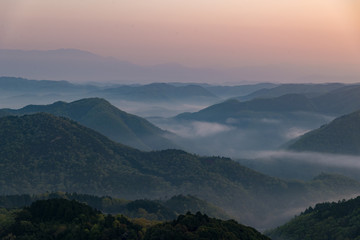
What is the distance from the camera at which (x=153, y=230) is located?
110375 mm

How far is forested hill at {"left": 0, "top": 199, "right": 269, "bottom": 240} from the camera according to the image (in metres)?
108

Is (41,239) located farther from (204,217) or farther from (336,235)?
(336,235)

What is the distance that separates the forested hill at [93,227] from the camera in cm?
10789

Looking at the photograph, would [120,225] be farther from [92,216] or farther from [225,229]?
[225,229]

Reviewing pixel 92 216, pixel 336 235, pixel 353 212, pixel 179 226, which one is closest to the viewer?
pixel 179 226

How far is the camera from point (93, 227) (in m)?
122

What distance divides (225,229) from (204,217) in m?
6.40

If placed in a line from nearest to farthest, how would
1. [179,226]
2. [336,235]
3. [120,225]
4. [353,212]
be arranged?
[179,226] → [120,225] → [336,235] → [353,212]

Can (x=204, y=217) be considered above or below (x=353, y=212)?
above

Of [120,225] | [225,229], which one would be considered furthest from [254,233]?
[120,225]

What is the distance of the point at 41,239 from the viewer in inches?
4621

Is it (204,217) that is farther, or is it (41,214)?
(41,214)

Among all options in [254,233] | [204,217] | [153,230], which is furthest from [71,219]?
[254,233]

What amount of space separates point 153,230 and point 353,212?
380 feet
